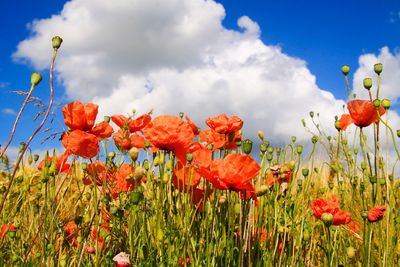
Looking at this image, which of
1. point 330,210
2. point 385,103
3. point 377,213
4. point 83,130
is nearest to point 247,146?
point 330,210

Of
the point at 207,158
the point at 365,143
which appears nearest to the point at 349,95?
the point at 365,143

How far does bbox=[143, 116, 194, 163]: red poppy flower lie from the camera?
6.25 ft

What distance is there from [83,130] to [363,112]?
1.34 metres

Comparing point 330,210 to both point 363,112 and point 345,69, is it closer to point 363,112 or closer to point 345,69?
point 363,112

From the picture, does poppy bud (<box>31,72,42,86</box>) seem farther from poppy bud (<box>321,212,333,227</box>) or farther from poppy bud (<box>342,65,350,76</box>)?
poppy bud (<box>342,65,350,76</box>)

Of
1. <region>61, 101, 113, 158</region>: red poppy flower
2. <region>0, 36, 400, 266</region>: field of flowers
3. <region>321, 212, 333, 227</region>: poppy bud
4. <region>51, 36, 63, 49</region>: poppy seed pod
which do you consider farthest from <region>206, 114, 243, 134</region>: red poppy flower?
<region>51, 36, 63, 49</region>: poppy seed pod

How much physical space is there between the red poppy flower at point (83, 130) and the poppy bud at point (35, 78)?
40 cm

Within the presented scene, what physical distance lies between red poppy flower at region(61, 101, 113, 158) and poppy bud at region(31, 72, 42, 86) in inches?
15.8

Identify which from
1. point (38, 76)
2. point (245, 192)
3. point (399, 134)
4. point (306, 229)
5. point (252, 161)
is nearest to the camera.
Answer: point (38, 76)

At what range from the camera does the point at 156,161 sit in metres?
2.13

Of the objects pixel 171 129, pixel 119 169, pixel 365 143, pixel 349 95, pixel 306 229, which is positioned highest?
pixel 349 95

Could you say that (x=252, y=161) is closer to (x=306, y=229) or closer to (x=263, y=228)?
(x=306, y=229)

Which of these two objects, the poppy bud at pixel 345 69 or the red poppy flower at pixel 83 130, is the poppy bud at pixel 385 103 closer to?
the poppy bud at pixel 345 69

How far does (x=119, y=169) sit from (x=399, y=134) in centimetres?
153
